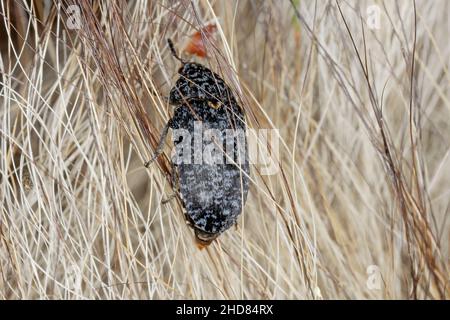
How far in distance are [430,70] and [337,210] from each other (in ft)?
1.18

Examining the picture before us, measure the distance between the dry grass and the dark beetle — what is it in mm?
38

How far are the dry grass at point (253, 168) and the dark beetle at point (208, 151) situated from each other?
0.12 feet

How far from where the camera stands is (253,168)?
3.60 feet

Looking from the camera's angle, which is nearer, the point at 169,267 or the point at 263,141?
the point at 263,141

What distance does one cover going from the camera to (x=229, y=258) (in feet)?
3.88

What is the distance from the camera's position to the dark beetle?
3.34 ft

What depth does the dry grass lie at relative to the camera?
1.09m

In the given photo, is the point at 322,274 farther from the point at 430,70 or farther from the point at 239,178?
the point at 430,70

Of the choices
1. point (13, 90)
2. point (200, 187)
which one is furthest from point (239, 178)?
point (13, 90)

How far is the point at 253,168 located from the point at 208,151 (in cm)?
10

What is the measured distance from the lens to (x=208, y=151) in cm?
105
